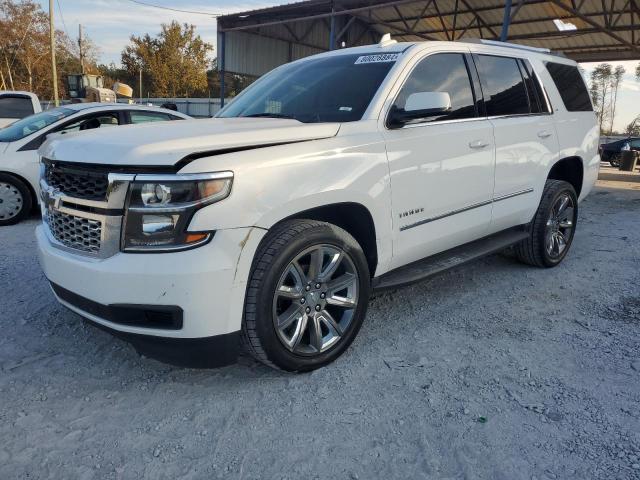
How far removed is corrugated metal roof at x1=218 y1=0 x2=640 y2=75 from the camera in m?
16.7

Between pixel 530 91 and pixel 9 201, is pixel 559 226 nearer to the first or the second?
pixel 530 91

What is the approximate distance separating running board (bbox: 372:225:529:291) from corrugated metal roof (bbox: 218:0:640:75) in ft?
41.8

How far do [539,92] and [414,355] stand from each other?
9.13 ft

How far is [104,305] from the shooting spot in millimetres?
2504

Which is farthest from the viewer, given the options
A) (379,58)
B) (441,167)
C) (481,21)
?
(481,21)

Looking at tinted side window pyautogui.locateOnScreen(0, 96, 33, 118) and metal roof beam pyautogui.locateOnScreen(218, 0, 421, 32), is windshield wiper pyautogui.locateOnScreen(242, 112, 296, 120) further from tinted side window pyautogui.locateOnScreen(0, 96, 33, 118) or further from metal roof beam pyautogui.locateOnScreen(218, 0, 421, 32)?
metal roof beam pyautogui.locateOnScreen(218, 0, 421, 32)

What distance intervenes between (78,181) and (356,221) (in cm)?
153

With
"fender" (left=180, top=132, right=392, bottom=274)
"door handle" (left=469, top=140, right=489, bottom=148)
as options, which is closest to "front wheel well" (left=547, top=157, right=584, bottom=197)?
"door handle" (left=469, top=140, right=489, bottom=148)

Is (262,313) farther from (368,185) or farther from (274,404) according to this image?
(368,185)

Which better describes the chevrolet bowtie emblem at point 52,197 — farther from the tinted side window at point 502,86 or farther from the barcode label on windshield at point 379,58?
the tinted side window at point 502,86

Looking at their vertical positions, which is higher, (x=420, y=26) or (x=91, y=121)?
(x=420, y=26)

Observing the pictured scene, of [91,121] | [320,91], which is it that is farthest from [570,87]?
[91,121]

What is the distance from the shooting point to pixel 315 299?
2.93m

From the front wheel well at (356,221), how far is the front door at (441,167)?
0.55ft
